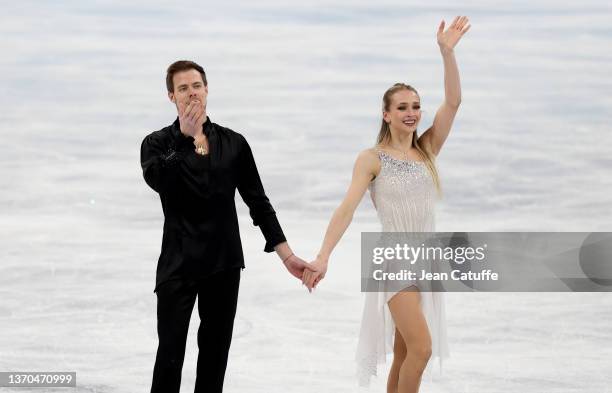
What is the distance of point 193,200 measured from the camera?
4.39 meters

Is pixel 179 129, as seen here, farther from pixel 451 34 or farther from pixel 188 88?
pixel 451 34

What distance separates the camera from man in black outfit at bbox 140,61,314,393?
171 inches

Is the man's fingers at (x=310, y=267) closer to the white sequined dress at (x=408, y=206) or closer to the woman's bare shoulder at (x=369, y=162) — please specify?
the white sequined dress at (x=408, y=206)

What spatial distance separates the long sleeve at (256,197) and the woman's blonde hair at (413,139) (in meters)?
0.61

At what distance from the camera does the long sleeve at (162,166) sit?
4297 millimetres

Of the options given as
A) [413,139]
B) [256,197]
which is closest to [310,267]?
[256,197]

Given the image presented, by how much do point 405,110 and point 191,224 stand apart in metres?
1.05

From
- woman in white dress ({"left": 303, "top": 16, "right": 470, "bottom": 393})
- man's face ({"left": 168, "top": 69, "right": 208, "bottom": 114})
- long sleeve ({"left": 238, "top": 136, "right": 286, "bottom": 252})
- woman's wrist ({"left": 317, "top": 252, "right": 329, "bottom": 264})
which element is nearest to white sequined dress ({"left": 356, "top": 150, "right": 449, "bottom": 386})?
woman in white dress ({"left": 303, "top": 16, "right": 470, "bottom": 393})

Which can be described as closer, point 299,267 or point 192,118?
point 192,118

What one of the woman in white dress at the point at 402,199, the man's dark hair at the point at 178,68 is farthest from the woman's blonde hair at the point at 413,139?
the man's dark hair at the point at 178,68

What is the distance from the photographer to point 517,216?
939cm

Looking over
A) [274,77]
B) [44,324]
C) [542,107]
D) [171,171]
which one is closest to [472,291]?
[44,324]

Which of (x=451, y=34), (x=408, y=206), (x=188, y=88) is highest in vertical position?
(x=451, y=34)

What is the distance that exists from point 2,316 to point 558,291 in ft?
11.8
